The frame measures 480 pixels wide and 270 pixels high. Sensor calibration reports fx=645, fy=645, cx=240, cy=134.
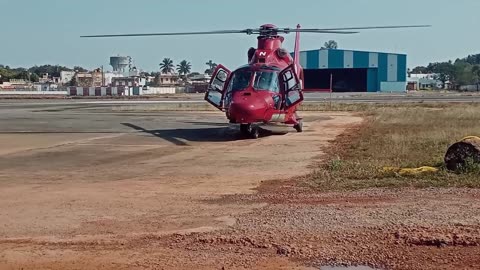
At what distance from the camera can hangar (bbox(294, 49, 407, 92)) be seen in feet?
405

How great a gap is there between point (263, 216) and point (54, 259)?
3.04 meters

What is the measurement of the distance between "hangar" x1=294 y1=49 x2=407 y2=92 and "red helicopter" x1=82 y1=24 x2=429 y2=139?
93.4 m

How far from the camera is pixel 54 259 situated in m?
7.05

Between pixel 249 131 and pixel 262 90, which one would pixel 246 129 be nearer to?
pixel 249 131

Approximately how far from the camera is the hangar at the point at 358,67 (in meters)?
123

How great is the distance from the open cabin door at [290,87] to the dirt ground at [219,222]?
38.5 feet

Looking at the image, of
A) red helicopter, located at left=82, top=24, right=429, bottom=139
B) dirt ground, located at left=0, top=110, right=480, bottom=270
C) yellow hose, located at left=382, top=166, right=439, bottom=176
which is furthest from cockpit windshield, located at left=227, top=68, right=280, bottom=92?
yellow hose, located at left=382, top=166, right=439, bottom=176

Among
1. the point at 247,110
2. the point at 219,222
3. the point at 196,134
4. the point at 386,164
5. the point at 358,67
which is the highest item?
the point at 358,67

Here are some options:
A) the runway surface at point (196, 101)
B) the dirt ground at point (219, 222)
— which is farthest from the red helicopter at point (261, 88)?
the runway surface at point (196, 101)

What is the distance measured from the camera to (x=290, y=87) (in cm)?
2709

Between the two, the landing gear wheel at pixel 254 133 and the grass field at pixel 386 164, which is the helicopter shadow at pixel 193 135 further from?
the grass field at pixel 386 164

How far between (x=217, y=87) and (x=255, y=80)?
3.02 meters

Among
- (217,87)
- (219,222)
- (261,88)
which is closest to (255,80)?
(261,88)

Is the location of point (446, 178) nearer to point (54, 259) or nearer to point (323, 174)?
point (323, 174)
